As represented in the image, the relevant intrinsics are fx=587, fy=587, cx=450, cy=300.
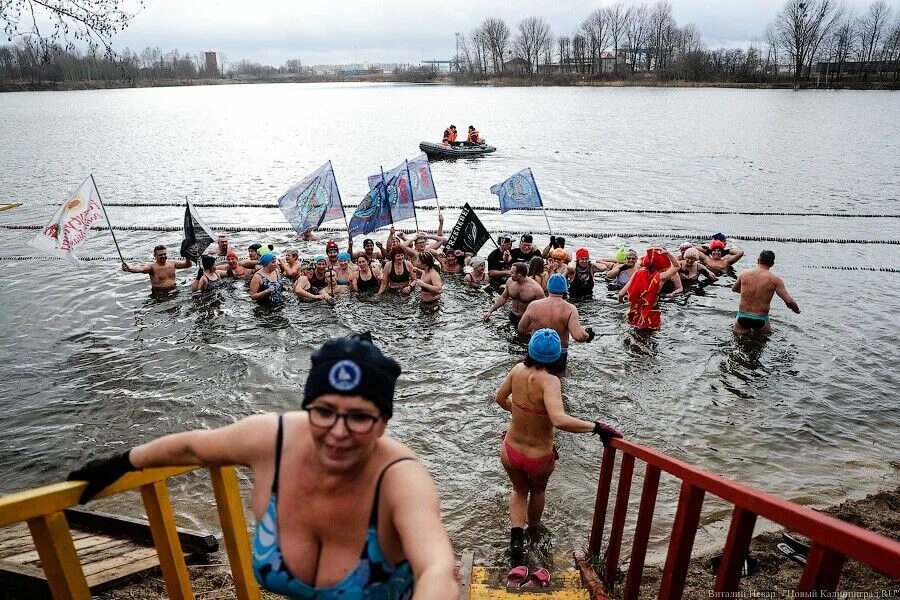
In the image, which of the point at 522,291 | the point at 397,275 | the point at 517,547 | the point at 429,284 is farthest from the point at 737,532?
the point at 397,275

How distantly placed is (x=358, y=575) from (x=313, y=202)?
11.1 m

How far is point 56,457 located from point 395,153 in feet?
127

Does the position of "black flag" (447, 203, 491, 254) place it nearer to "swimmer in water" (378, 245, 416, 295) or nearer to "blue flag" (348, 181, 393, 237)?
"swimmer in water" (378, 245, 416, 295)

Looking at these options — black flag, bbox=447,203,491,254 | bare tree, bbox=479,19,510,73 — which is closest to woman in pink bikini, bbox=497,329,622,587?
black flag, bbox=447,203,491,254

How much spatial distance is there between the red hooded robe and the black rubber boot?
→ 229 inches

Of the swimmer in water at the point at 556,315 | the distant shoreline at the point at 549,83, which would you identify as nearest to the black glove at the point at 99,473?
the swimmer in water at the point at 556,315

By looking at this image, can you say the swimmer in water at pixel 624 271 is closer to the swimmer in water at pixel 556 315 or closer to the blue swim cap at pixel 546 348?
the swimmer in water at pixel 556 315

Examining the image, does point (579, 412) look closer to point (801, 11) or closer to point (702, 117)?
point (702, 117)

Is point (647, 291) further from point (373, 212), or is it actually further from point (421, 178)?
point (421, 178)

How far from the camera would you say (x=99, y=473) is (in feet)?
7.77

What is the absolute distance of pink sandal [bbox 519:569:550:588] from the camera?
405 centimetres

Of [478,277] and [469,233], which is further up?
[469,233]

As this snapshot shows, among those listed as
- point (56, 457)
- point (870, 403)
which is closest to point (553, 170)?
point (870, 403)

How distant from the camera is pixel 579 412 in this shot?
8094 mm
